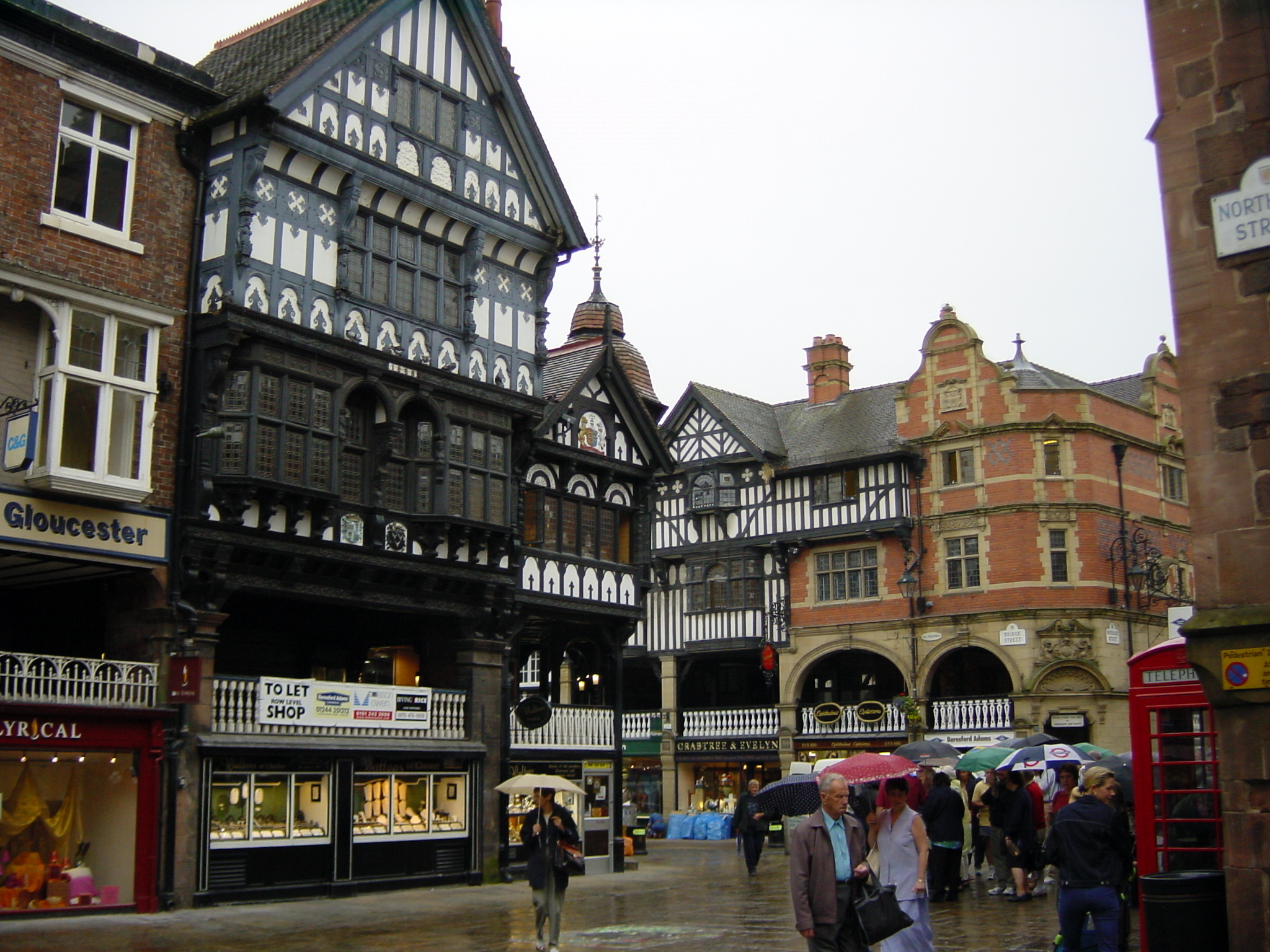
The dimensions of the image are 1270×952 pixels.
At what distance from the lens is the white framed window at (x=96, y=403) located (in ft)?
55.0

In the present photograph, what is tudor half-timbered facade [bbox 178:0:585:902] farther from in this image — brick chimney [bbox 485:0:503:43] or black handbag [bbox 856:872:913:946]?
black handbag [bbox 856:872:913:946]

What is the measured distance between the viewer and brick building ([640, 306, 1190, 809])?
A: 37.2m

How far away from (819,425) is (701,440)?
384 centimetres

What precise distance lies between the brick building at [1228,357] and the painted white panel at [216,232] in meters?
12.9

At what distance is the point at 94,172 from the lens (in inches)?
717

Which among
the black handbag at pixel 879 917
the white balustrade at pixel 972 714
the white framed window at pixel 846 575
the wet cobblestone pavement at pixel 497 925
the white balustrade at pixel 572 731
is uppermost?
the white framed window at pixel 846 575

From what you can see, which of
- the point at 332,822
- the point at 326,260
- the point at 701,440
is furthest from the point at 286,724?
the point at 701,440

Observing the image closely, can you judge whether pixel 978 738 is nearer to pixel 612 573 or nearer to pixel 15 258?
pixel 612 573

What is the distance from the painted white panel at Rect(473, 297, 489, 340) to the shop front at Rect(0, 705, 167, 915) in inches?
345

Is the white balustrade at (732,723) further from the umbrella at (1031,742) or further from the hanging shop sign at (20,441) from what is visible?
the hanging shop sign at (20,441)

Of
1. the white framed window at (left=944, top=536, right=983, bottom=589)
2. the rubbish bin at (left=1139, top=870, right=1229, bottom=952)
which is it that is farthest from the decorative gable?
the rubbish bin at (left=1139, top=870, right=1229, bottom=952)

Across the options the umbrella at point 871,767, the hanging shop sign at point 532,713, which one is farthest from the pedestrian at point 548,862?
the hanging shop sign at point 532,713

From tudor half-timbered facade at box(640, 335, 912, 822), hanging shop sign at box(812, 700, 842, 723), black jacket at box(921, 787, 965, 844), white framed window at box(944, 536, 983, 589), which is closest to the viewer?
black jacket at box(921, 787, 965, 844)

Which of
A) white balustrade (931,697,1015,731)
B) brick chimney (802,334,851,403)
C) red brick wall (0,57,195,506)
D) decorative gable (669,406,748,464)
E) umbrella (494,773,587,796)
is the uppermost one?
brick chimney (802,334,851,403)
